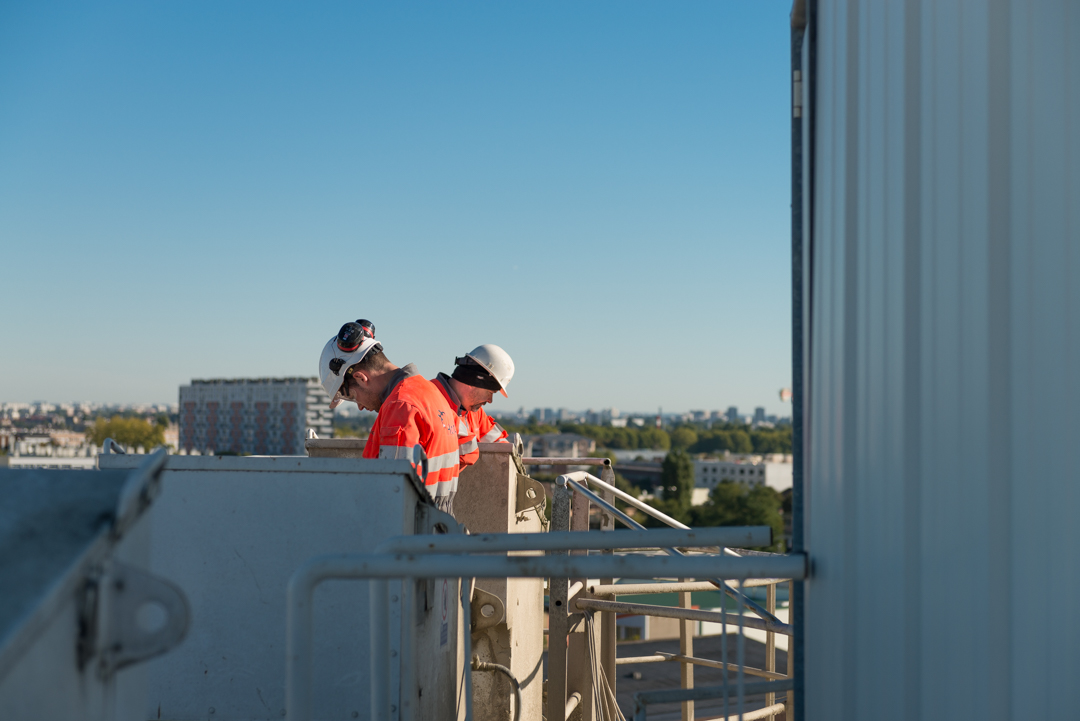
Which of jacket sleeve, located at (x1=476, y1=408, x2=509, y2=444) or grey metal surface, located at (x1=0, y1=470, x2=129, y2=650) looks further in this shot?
jacket sleeve, located at (x1=476, y1=408, x2=509, y2=444)

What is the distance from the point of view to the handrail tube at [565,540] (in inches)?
84.7

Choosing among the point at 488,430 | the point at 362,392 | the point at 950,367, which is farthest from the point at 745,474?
the point at 950,367

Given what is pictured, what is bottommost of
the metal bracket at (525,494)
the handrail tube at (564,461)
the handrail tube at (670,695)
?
the handrail tube at (670,695)

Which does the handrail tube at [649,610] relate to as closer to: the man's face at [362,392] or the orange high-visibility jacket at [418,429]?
the orange high-visibility jacket at [418,429]

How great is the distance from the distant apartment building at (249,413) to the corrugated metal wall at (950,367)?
5938 inches

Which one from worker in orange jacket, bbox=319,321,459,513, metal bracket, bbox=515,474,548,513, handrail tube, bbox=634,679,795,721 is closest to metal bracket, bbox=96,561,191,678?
handrail tube, bbox=634,679,795,721

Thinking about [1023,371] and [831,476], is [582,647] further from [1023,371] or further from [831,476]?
[1023,371]

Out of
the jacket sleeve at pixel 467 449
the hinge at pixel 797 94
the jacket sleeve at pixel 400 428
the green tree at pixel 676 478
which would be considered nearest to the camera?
the hinge at pixel 797 94

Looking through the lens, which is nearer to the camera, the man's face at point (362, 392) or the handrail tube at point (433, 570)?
the handrail tube at point (433, 570)

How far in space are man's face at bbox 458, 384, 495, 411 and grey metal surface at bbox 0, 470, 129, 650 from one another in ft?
12.6

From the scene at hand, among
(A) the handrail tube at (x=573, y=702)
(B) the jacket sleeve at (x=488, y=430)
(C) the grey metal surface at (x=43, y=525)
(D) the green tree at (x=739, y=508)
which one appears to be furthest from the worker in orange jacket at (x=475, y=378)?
(D) the green tree at (x=739, y=508)

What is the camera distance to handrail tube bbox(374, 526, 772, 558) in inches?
84.7

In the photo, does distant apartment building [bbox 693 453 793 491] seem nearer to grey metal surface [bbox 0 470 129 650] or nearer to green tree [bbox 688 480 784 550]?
green tree [bbox 688 480 784 550]

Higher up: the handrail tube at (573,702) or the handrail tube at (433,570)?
the handrail tube at (433,570)
